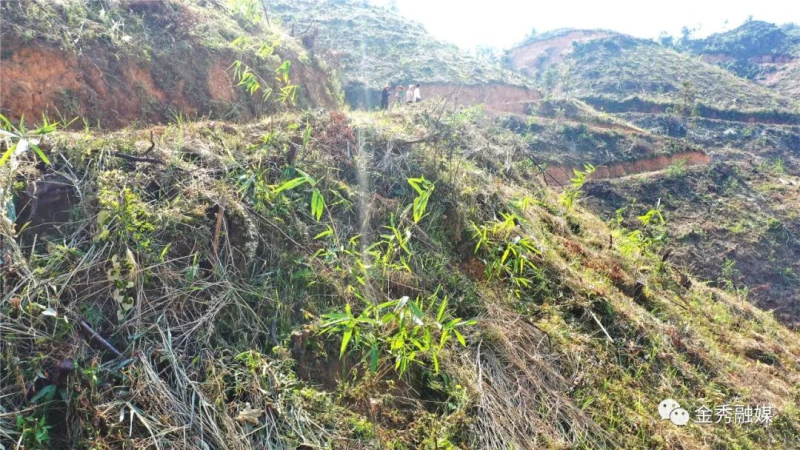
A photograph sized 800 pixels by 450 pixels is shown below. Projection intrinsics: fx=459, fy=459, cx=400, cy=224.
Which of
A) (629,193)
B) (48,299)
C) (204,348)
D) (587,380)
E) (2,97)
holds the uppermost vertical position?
(2,97)

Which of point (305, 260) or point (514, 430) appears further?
point (305, 260)

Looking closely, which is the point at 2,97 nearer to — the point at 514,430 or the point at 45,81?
the point at 45,81

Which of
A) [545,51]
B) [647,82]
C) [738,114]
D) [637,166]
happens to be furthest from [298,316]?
[545,51]

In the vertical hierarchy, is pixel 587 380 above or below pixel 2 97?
below

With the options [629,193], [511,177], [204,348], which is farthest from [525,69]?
[204,348]

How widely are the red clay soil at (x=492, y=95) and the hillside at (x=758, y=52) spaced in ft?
52.6

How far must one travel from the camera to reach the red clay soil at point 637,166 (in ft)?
44.9

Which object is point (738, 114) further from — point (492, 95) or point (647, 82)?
point (492, 95)

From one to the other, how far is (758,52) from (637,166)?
84.5 ft

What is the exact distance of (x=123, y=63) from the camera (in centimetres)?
468

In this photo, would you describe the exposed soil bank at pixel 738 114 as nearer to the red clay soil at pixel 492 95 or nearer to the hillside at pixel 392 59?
the red clay soil at pixel 492 95

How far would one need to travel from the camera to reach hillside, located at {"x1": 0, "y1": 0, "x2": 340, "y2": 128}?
13.4 ft

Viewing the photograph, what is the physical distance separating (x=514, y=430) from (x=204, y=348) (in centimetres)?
176

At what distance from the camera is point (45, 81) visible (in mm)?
4109
